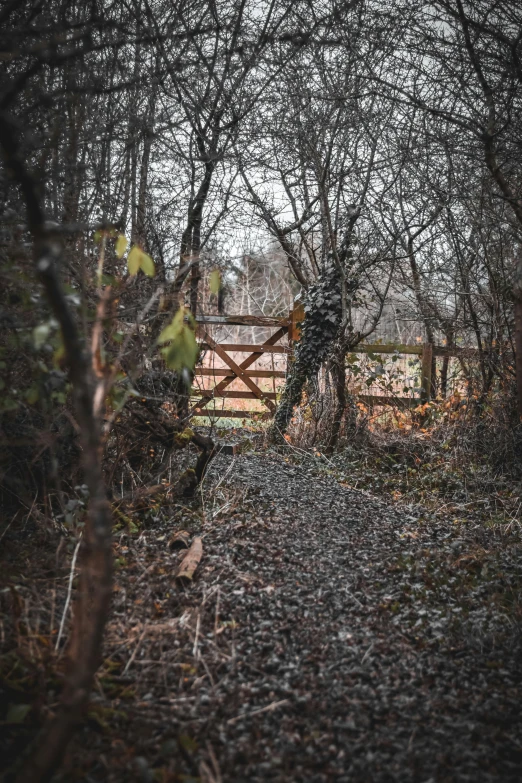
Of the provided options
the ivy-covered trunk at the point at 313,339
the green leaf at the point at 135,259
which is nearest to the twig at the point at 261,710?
the green leaf at the point at 135,259

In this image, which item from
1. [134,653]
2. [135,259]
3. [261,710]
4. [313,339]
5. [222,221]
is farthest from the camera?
[313,339]

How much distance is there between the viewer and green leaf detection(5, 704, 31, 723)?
1.84 metres

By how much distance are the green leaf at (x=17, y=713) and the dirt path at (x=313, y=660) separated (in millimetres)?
198

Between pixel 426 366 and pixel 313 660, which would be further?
pixel 426 366

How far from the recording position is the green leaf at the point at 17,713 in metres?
1.84

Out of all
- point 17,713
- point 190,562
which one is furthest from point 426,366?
point 17,713

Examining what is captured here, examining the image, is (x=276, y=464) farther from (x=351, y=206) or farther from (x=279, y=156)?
(x=279, y=156)

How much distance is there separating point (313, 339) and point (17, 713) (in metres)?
5.36

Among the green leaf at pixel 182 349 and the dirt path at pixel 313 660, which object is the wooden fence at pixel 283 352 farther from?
the green leaf at pixel 182 349

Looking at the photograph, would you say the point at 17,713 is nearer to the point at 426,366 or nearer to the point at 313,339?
the point at 313,339

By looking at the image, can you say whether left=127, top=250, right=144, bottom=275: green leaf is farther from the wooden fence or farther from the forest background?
the wooden fence

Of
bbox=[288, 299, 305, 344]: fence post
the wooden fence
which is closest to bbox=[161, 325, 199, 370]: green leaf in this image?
the wooden fence

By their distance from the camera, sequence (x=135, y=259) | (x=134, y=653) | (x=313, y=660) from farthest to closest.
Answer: (x=313, y=660), (x=134, y=653), (x=135, y=259)

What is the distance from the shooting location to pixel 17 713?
1851 millimetres
